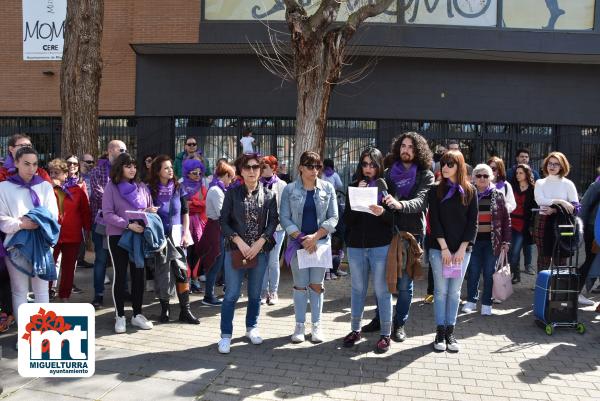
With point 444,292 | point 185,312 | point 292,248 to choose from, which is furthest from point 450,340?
point 185,312

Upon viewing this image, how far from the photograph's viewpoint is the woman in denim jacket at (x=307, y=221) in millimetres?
5043

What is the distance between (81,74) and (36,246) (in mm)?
5918

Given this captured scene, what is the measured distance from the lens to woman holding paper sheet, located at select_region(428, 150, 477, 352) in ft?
16.4

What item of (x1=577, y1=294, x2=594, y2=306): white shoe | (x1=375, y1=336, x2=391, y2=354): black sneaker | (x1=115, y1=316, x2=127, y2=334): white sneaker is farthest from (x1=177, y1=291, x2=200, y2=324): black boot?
(x1=577, y1=294, x2=594, y2=306): white shoe

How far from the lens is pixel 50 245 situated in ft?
16.8

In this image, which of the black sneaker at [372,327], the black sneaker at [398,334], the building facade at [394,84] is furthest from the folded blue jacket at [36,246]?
the building facade at [394,84]

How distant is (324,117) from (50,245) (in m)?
5.18

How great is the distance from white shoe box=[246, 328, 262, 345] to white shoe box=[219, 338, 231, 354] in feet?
0.89

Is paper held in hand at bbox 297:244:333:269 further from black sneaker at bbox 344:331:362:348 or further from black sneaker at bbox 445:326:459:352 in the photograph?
black sneaker at bbox 445:326:459:352

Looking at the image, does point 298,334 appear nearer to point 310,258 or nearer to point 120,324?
point 310,258

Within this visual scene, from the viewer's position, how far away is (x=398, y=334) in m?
5.35

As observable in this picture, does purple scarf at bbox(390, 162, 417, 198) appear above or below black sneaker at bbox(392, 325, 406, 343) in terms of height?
above

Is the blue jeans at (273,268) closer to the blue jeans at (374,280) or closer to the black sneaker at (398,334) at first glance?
the blue jeans at (374,280)

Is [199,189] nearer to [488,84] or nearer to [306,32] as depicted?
[306,32]
